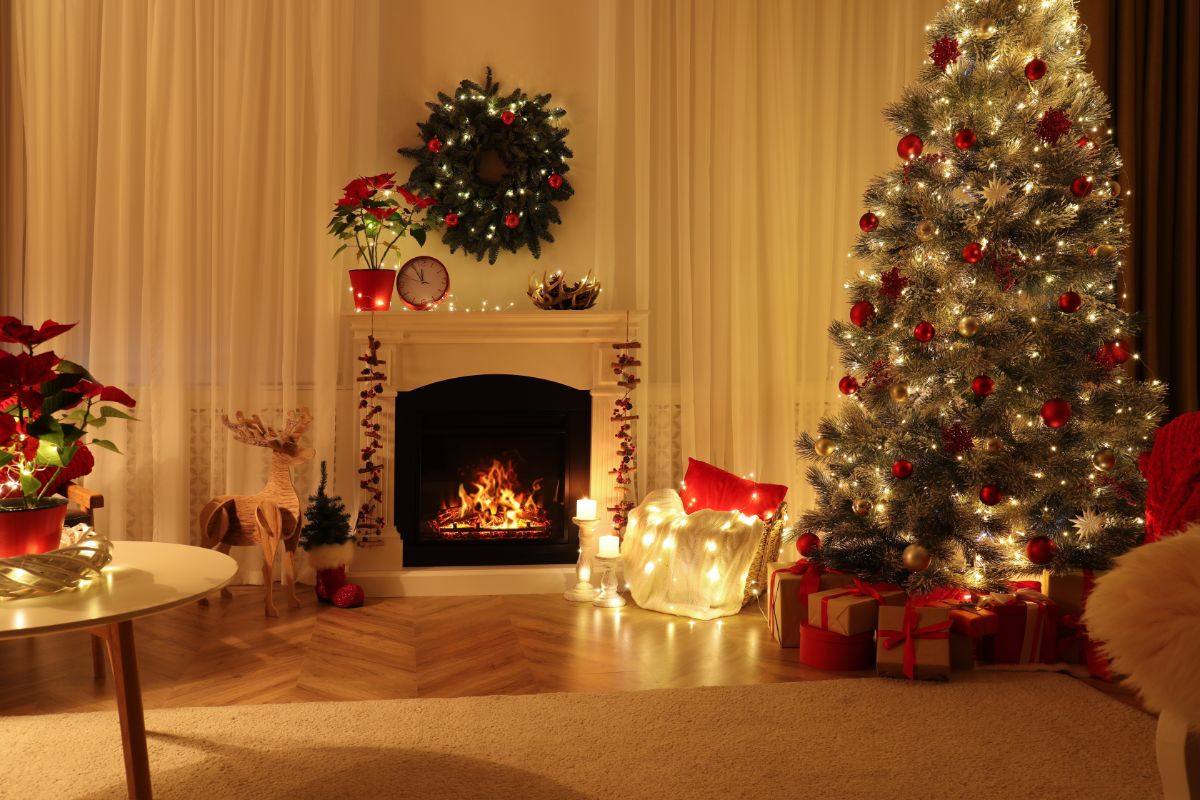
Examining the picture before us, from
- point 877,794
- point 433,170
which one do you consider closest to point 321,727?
point 877,794

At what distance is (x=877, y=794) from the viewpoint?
2.26 m

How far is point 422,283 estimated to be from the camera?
4.19 metres

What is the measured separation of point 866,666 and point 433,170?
2739mm

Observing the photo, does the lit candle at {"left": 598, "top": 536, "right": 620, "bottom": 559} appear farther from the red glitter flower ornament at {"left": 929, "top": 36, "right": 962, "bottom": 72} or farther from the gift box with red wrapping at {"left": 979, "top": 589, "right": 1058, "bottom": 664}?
the red glitter flower ornament at {"left": 929, "top": 36, "right": 962, "bottom": 72}

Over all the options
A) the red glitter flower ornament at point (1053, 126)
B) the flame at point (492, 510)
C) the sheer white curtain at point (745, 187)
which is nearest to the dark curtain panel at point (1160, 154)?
the sheer white curtain at point (745, 187)

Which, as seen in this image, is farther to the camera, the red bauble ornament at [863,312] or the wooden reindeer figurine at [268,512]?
the wooden reindeer figurine at [268,512]

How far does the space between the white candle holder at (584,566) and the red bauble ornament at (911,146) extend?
1.89 metres

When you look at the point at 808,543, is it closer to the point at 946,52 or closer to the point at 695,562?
the point at 695,562

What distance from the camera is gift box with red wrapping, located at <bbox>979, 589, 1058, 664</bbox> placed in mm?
3184

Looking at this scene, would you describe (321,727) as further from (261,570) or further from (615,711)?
(261,570)

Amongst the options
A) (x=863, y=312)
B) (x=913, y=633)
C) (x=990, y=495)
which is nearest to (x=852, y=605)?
(x=913, y=633)

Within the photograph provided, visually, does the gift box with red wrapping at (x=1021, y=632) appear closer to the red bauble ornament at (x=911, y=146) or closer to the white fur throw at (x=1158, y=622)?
the red bauble ornament at (x=911, y=146)

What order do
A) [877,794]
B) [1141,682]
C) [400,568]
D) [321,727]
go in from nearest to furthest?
1. [1141,682]
2. [877,794]
3. [321,727]
4. [400,568]

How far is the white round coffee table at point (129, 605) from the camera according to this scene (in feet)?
5.77
